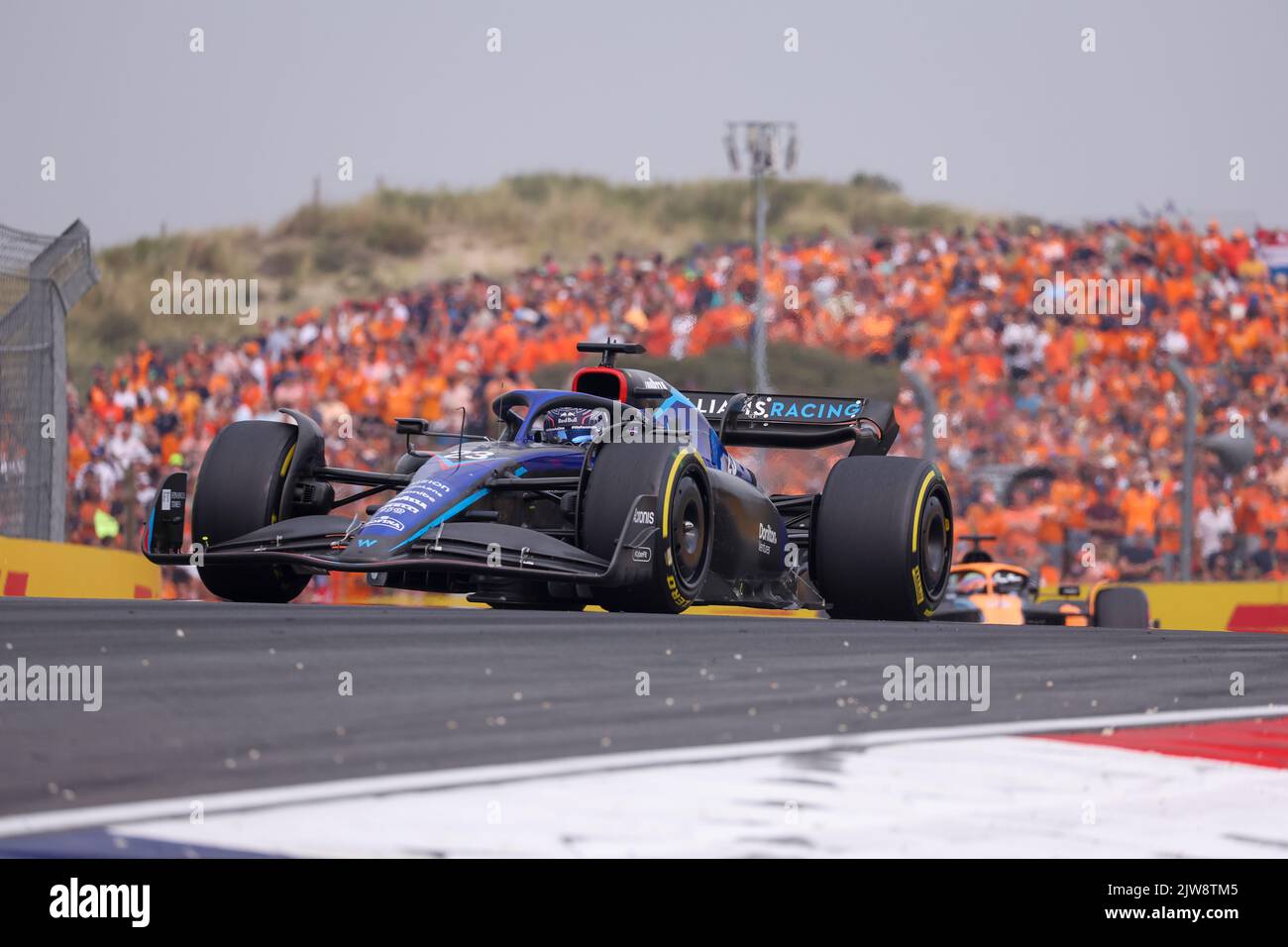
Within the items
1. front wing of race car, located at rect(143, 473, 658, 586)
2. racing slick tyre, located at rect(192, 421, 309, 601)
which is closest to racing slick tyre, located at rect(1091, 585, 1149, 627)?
front wing of race car, located at rect(143, 473, 658, 586)

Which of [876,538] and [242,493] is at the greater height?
[242,493]

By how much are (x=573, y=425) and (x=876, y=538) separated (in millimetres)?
1748

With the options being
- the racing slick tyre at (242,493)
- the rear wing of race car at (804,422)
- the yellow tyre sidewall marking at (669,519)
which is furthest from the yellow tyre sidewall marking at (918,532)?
the racing slick tyre at (242,493)

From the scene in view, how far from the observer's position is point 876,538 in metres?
9.93

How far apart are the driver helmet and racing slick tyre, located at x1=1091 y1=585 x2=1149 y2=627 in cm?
648

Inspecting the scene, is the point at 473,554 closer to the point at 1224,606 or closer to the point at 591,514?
the point at 591,514

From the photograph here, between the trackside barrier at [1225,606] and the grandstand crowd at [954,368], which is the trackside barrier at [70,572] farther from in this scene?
the trackside barrier at [1225,606]

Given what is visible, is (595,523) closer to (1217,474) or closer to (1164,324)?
(1217,474)

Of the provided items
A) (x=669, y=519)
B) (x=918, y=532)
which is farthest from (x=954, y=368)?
(x=669, y=519)

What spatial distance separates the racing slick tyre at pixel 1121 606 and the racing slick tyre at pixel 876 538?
5.23 m

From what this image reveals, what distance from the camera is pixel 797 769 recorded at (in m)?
4.25

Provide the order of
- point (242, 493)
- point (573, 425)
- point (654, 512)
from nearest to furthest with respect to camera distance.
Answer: point (654, 512), point (242, 493), point (573, 425)
